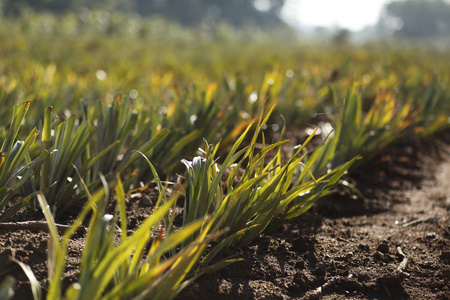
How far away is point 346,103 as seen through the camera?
7.47ft

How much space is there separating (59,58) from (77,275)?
6.50 meters

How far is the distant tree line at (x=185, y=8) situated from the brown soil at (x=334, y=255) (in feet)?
74.7

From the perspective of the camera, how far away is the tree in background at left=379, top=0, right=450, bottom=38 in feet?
272

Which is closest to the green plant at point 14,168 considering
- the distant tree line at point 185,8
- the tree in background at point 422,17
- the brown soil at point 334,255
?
the brown soil at point 334,255

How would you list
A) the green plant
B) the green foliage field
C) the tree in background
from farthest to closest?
the tree in background < the green plant < the green foliage field

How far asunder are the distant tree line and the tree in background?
26.7 m

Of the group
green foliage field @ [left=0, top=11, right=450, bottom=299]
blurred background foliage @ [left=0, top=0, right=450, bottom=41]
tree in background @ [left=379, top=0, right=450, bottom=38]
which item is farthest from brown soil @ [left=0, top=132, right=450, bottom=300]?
tree in background @ [left=379, top=0, right=450, bottom=38]

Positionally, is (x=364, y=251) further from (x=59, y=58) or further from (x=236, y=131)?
(x=59, y=58)

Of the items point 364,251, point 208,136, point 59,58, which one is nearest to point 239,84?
point 208,136

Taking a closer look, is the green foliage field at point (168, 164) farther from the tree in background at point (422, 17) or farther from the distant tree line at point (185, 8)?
the tree in background at point (422, 17)

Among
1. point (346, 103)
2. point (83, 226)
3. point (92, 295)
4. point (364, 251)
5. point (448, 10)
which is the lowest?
point (83, 226)

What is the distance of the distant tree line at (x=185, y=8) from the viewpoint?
3481 cm

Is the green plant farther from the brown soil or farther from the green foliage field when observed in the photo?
the brown soil

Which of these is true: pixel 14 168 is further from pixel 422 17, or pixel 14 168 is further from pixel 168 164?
pixel 422 17
